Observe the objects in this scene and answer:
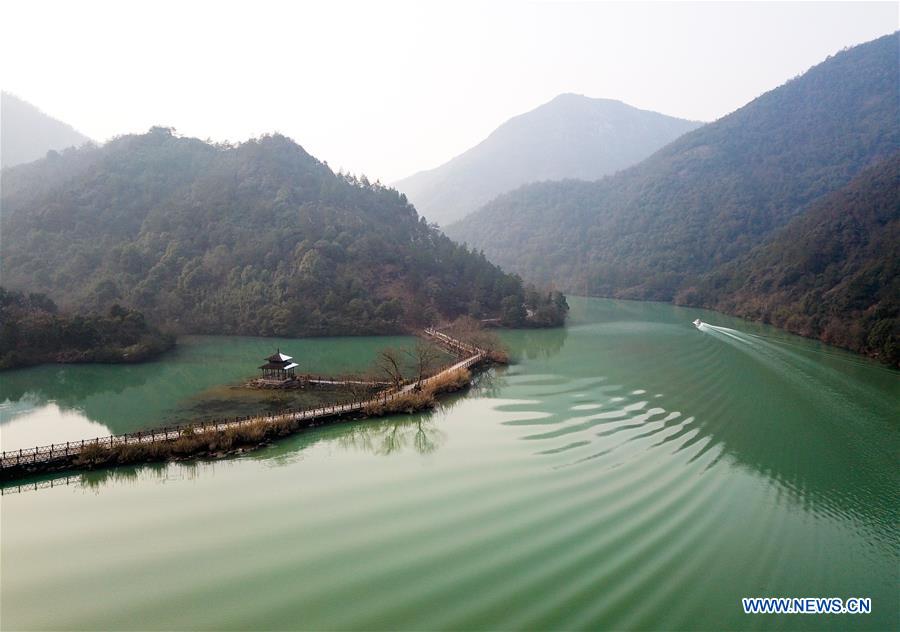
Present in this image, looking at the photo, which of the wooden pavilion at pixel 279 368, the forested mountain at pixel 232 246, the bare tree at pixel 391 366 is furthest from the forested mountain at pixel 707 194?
the wooden pavilion at pixel 279 368

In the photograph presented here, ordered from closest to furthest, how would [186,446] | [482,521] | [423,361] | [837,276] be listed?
1. [482,521]
2. [186,446]
3. [423,361]
4. [837,276]

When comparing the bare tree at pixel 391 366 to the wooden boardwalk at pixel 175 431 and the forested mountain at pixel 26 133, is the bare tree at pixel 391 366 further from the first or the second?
the forested mountain at pixel 26 133

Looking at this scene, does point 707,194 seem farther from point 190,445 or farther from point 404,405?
point 190,445

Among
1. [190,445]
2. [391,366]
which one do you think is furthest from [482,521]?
[391,366]

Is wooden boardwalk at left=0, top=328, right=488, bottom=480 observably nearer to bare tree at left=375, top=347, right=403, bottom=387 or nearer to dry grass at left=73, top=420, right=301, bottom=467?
dry grass at left=73, top=420, right=301, bottom=467

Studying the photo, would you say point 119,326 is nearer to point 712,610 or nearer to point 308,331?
point 308,331

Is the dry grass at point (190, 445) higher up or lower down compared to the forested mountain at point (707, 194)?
lower down

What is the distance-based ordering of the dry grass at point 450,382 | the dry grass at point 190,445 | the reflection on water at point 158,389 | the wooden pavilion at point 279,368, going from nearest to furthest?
the dry grass at point 190,445 < the reflection on water at point 158,389 < the dry grass at point 450,382 < the wooden pavilion at point 279,368

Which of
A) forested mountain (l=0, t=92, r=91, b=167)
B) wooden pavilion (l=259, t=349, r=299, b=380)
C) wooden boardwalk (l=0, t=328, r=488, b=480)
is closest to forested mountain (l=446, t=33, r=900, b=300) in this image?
wooden pavilion (l=259, t=349, r=299, b=380)
